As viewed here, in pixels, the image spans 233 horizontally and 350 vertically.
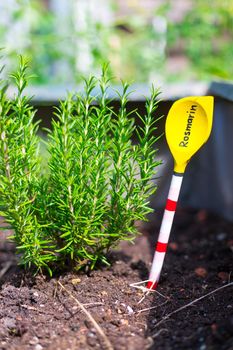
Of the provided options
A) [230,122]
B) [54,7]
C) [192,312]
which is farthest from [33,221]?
[54,7]

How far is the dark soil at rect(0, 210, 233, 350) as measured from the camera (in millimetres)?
1112

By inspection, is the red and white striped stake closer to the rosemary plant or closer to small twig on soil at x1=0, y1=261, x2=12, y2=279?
the rosemary plant

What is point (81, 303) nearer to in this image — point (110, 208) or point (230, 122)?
point (110, 208)

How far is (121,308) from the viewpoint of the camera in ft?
4.16

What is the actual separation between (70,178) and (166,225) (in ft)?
0.97

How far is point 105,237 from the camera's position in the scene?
138cm

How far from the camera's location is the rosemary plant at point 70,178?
3.98ft

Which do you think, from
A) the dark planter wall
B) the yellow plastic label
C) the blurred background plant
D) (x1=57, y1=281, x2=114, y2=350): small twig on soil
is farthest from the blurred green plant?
(x1=57, y1=281, x2=114, y2=350): small twig on soil

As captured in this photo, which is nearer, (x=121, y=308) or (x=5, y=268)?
(x=121, y=308)

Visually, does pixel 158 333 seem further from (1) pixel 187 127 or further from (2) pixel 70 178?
(1) pixel 187 127

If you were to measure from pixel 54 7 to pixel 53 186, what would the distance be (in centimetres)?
330

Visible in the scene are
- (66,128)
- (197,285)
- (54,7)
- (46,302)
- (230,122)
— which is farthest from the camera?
(54,7)

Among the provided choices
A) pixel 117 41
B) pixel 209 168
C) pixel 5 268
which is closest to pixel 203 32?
pixel 117 41

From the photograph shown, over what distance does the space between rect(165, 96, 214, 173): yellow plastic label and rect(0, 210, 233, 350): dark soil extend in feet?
1.11
